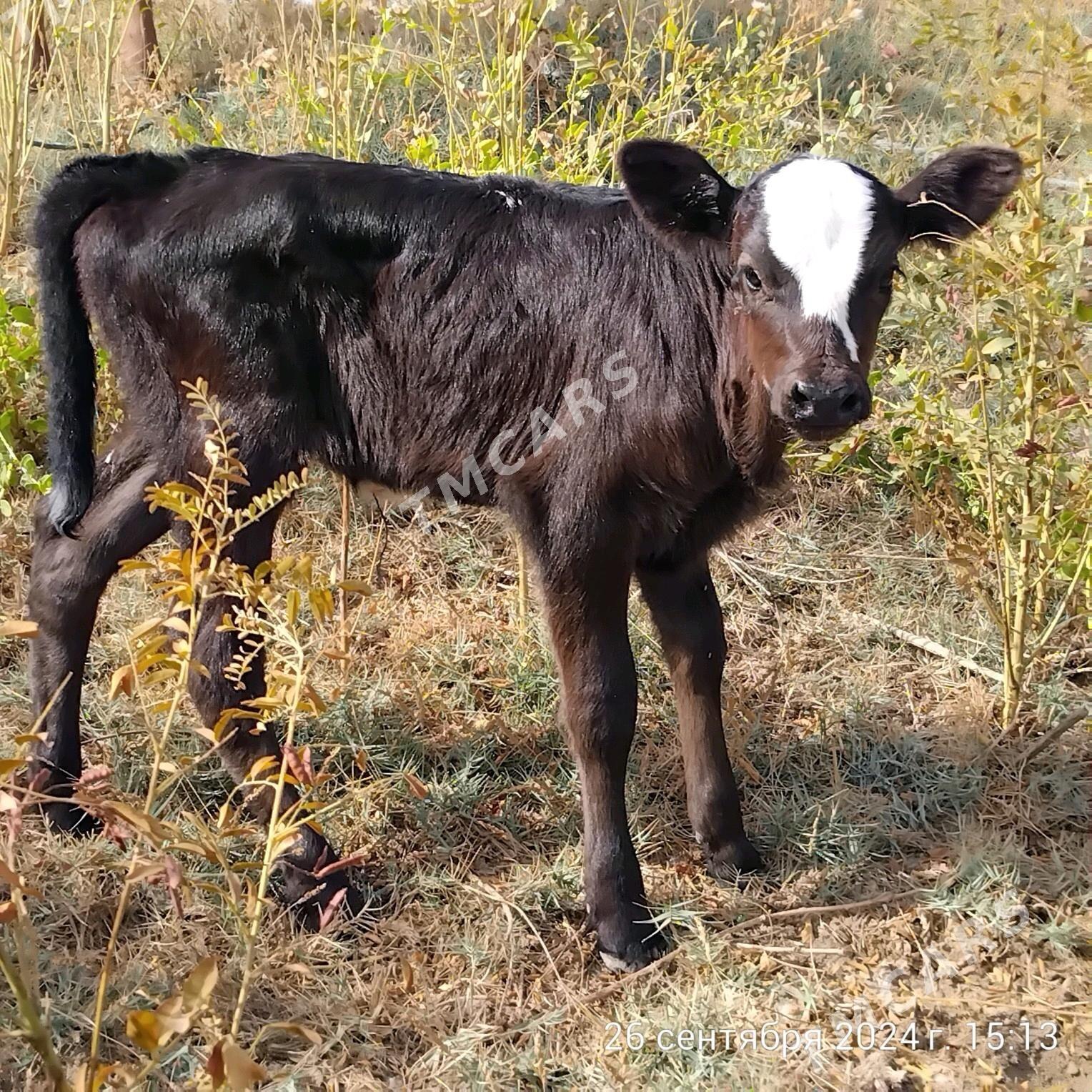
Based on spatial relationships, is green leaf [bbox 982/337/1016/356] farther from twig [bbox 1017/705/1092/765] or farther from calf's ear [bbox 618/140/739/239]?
twig [bbox 1017/705/1092/765]

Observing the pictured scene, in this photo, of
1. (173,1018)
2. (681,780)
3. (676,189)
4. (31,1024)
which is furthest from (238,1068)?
(681,780)

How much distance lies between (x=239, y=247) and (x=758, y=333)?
1440 millimetres

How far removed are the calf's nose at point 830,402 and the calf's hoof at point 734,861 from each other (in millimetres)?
1447

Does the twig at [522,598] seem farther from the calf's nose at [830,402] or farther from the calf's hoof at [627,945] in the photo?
the calf's nose at [830,402]

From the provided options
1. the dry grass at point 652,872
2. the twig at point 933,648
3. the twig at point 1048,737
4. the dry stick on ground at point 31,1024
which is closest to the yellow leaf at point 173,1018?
the dry stick on ground at point 31,1024

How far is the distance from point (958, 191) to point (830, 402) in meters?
0.98

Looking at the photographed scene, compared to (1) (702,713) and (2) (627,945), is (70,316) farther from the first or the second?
(2) (627,945)

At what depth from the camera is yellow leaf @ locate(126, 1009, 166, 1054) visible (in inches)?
58.4

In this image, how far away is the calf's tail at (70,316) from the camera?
3.16 metres

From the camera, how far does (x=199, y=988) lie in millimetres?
1563

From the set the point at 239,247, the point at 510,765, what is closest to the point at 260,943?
the point at 510,765

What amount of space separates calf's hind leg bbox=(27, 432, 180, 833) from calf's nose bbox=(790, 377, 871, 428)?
1787 millimetres

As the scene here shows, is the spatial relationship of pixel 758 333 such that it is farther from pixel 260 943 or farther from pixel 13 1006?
pixel 13 1006

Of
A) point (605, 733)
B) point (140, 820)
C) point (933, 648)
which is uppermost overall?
point (140, 820)
